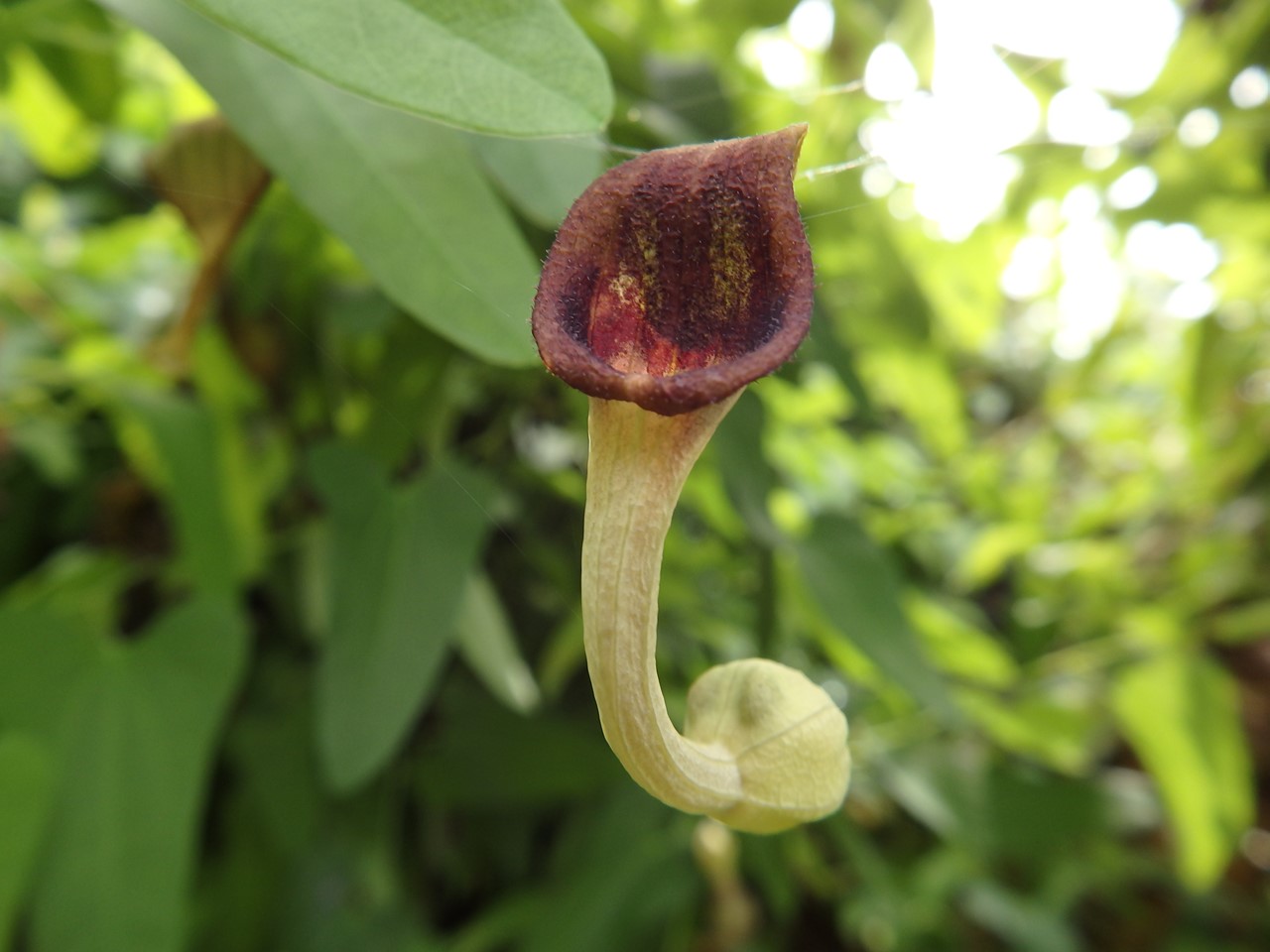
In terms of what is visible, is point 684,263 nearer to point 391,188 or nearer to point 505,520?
point 391,188

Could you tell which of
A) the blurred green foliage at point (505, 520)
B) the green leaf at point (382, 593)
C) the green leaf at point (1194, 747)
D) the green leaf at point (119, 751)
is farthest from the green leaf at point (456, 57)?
the green leaf at point (1194, 747)

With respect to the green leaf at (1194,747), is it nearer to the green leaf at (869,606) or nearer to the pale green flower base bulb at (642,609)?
the green leaf at (869,606)

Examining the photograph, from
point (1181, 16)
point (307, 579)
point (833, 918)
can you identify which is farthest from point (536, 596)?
point (1181, 16)

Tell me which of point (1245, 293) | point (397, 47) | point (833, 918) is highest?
→ point (397, 47)

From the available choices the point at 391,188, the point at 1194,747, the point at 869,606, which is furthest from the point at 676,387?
the point at 1194,747

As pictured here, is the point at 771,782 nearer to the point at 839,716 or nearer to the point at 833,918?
the point at 839,716

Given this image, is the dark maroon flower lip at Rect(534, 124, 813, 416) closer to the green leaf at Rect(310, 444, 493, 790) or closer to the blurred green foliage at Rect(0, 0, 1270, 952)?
the blurred green foliage at Rect(0, 0, 1270, 952)
